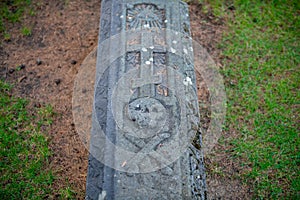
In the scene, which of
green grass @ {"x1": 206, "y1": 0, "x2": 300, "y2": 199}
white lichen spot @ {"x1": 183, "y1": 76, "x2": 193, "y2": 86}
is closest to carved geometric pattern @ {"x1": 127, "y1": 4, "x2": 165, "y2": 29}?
white lichen spot @ {"x1": 183, "y1": 76, "x2": 193, "y2": 86}

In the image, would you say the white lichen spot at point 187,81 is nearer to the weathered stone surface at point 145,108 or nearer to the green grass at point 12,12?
the weathered stone surface at point 145,108

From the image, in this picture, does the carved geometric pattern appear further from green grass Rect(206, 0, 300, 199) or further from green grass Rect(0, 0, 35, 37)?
green grass Rect(0, 0, 35, 37)

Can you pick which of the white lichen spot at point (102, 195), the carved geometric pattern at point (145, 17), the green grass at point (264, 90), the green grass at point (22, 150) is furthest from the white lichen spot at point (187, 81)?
the green grass at point (22, 150)

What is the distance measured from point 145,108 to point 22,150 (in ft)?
3.90

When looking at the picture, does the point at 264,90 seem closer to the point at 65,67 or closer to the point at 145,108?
the point at 145,108

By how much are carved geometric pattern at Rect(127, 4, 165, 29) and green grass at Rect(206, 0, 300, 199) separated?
0.92 meters

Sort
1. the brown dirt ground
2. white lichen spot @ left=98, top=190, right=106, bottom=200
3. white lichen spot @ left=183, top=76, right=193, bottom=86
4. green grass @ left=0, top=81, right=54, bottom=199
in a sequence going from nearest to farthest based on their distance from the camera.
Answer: white lichen spot @ left=98, top=190, right=106, bottom=200 < white lichen spot @ left=183, top=76, right=193, bottom=86 < green grass @ left=0, top=81, right=54, bottom=199 < the brown dirt ground

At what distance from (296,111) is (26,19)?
2820 millimetres

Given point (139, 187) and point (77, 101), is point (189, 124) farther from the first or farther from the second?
point (77, 101)

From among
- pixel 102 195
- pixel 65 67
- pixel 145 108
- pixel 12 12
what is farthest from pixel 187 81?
pixel 12 12

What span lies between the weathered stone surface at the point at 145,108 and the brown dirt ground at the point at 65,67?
0.58 m

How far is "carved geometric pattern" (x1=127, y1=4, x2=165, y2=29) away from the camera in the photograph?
2.87m

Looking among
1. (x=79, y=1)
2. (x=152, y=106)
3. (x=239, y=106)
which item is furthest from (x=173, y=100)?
(x=79, y=1)

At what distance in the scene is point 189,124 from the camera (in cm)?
240
